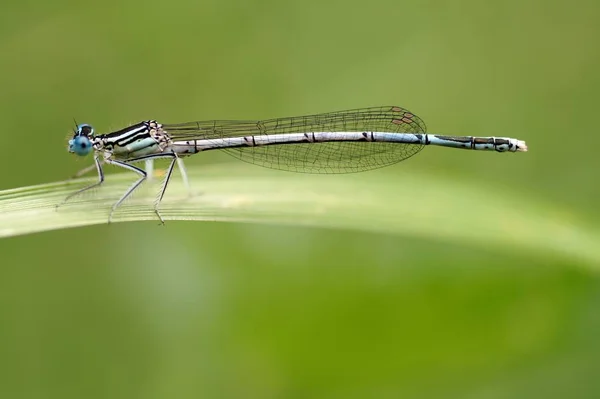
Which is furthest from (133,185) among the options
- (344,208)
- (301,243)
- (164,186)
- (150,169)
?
(344,208)

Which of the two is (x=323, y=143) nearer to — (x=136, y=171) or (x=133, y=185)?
(x=136, y=171)

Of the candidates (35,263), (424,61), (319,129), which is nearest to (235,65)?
(319,129)

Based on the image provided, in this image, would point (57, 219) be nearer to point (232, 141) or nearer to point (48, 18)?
point (232, 141)

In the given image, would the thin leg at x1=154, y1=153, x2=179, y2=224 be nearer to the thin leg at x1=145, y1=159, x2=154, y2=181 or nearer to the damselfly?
the damselfly

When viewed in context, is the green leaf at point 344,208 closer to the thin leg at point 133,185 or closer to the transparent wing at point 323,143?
the thin leg at point 133,185

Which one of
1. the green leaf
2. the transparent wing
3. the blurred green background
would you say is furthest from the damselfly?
the green leaf

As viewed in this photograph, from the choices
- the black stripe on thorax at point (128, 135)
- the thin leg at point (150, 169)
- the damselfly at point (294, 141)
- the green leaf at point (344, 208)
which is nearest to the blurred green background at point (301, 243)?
the green leaf at point (344, 208)

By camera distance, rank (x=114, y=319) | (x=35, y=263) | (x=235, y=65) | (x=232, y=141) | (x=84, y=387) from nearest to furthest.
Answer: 1. (x=84, y=387)
2. (x=114, y=319)
3. (x=35, y=263)
4. (x=232, y=141)
5. (x=235, y=65)

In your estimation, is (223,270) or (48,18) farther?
(48,18)
